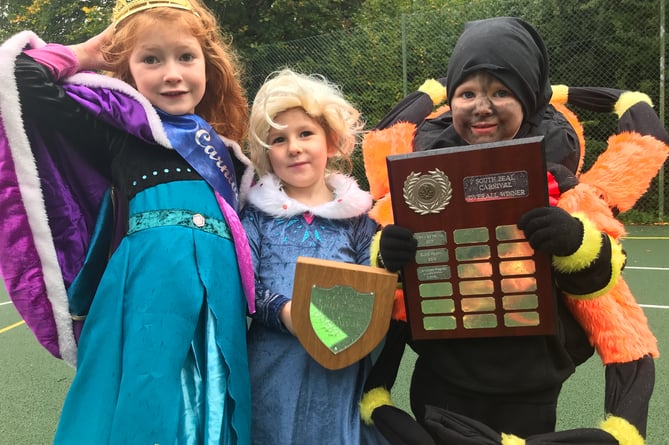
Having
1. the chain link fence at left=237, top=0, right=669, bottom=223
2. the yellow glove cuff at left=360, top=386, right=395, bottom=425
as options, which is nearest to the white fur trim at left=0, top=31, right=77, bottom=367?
the yellow glove cuff at left=360, top=386, right=395, bottom=425

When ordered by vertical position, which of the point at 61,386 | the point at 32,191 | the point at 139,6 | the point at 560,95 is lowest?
the point at 61,386

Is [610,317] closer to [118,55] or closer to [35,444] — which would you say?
[118,55]

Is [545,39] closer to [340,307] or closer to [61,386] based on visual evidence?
[61,386]

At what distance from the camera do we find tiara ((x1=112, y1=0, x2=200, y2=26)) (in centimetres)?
153

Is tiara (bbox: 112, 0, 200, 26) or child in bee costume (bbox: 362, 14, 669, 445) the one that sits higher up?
tiara (bbox: 112, 0, 200, 26)

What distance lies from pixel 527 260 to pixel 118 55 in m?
1.23

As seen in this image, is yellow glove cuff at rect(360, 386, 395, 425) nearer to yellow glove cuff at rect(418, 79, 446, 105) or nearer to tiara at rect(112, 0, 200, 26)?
yellow glove cuff at rect(418, 79, 446, 105)

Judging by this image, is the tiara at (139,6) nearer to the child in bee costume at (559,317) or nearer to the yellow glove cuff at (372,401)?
the child in bee costume at (559,317)

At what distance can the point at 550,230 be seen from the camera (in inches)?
43.7

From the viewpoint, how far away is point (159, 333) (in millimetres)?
1339

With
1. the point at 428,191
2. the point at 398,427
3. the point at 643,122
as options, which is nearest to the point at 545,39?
the point at 643,122

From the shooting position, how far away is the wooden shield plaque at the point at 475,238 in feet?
3.75

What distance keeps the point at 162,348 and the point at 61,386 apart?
263cm

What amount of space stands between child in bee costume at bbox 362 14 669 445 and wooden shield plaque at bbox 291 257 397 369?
0.23ft
